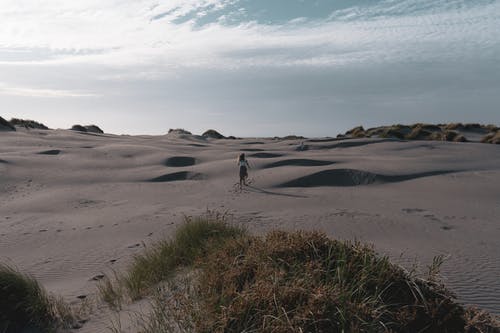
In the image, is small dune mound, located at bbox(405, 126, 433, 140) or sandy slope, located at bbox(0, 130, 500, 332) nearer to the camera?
sandy slope, located at bbox(0, 130, 500, 332)

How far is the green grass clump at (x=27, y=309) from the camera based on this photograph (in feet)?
12.4

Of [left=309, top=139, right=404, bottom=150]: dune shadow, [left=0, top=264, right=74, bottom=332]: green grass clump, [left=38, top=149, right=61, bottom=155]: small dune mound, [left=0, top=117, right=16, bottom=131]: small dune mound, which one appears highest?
[left=0, top=117, right=16, bottom=131]: small dune mound

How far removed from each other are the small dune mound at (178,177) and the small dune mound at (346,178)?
12.0 ft

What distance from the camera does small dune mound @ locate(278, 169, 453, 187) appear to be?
1230cm

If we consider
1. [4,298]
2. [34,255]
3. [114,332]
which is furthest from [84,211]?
[114,332]

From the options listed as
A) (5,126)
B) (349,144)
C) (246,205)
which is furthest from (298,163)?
(5,126)

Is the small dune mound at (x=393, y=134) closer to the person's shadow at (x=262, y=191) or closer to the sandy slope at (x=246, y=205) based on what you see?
the sandy slope at (x=246, y=205)

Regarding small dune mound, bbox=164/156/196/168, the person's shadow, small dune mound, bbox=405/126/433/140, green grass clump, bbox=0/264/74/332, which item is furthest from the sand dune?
small dune mound, bbox=405/126/433/140

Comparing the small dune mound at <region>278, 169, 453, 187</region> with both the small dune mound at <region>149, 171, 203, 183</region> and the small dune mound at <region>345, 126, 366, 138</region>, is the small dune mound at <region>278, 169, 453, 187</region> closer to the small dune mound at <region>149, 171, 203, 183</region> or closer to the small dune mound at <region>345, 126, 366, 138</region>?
the small dune mound at <region>149, 171, 203, 183</region>

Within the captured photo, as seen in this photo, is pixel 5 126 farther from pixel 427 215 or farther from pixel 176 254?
pixel 427 215

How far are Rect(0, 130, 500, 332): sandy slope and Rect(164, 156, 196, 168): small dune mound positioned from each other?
0.16 ft

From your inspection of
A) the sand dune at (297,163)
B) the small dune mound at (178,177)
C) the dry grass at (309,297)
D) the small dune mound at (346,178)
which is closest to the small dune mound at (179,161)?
the small dune mound at (178,177)

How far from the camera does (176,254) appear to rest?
500cm

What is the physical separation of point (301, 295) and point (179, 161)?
596 inches
